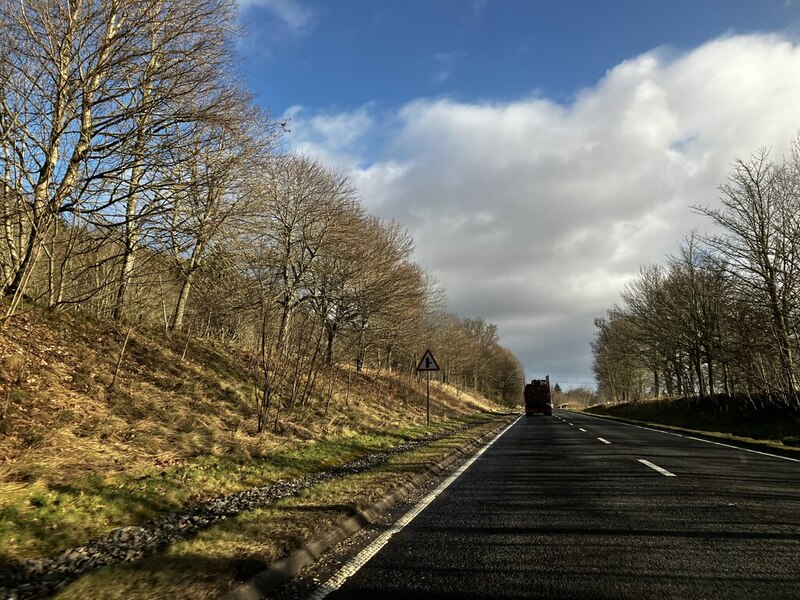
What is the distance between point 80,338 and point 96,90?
663 centimetres

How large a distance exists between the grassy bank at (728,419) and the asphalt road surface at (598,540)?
7.43 meters

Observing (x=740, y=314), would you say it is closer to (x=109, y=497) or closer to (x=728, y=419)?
(x=728, y=419)

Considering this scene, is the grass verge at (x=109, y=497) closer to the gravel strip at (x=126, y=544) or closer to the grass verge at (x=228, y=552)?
the gravel strip at (x=126, y=544)

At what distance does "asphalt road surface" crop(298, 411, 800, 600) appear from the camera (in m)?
3.73

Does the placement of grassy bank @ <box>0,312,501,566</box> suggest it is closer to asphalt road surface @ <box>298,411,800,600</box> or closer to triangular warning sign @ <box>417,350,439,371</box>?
triangular warning sign @ <box>417,350,439,371</box>

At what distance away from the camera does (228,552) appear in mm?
4297

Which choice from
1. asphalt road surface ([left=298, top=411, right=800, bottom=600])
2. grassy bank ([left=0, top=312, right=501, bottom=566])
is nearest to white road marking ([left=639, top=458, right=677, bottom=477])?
asphalt road surface ([left=298, top=411, right=800, bottom=600])

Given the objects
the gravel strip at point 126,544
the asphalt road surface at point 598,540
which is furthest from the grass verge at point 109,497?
the asphalt road surface at point 598,540

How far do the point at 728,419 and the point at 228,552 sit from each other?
28481 millimetres

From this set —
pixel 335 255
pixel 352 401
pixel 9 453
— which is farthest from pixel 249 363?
pixel 9 453

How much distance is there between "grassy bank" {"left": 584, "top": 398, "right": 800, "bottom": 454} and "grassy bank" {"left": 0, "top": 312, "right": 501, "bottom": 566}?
12.4m

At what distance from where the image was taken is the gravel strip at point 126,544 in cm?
362

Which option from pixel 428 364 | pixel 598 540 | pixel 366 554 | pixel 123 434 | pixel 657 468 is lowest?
pixel 366 554

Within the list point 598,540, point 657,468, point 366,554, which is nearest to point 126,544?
point 366,554
